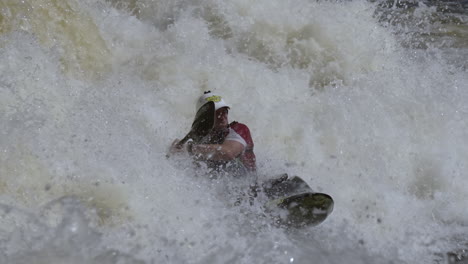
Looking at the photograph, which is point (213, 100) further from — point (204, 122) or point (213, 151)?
point (213, 151)

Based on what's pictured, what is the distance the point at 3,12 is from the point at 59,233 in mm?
2487

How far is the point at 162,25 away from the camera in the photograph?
19.6 feet

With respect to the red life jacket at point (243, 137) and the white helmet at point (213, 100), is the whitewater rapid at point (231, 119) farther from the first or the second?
the white helmet at point (213, 100)

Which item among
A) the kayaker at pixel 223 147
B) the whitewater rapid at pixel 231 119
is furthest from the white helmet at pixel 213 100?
the whitewater rapid at pixel 231 119

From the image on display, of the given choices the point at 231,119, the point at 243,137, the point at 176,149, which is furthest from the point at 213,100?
the point at 231,119

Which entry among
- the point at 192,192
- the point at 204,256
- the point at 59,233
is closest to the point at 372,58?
the point at 192,192

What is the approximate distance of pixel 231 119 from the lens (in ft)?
16.3

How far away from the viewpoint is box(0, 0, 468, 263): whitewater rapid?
3000mm

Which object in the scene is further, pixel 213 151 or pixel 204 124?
pixel 204 124

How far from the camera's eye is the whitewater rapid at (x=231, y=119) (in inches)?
118

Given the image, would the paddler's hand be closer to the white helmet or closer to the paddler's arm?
the paddler's arm

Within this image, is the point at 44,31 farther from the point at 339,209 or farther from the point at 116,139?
the point at 339,209

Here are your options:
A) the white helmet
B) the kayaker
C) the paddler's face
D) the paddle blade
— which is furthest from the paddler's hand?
the white helmet

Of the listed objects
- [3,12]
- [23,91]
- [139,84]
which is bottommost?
[139,84]
